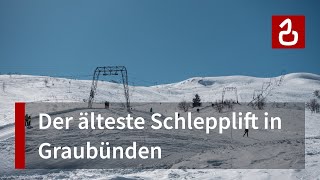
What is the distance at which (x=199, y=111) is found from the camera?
65188mm

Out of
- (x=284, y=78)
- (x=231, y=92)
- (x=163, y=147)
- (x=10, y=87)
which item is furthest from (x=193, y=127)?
(x=284, y=78)

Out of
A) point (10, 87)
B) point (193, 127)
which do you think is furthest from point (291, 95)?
point (193, 127)

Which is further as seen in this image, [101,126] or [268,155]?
[101,126]

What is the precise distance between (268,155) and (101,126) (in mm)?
16532

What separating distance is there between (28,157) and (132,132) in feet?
30.8

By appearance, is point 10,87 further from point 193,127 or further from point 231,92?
point 231,92

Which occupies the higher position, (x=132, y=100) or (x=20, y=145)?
(x=132, y=100)

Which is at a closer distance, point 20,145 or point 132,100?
A: point 20,145

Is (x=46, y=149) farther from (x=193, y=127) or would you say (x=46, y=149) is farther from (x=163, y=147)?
(x=193, y=127)

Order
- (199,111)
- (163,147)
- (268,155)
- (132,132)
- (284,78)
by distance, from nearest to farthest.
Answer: (268,155) → (163,147) → (132,132) → (199,111) → (284,78)

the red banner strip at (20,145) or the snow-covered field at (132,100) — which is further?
the red banner strip at (20,145)

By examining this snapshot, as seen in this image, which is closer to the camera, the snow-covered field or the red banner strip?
the snow-covered field

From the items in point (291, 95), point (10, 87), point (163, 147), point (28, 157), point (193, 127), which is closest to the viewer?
point (28, 157)

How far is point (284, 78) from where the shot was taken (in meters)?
166
